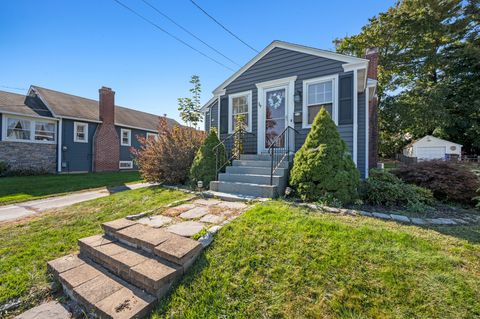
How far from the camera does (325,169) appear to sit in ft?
14.5

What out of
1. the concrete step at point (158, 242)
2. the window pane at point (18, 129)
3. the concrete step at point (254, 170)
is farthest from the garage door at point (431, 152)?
the window pane at point (18, 129)

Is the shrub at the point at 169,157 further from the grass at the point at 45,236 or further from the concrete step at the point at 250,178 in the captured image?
the concrete step at the point at 250,178

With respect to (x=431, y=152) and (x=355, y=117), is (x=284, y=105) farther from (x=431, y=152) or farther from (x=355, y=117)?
(x=431, y=152)

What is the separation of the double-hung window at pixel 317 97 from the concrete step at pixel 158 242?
5.34 m

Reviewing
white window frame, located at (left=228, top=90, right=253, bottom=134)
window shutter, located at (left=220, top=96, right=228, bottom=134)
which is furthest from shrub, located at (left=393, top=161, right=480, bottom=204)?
window shutter, located at (left=220, top=96, right=228, bottom=134)

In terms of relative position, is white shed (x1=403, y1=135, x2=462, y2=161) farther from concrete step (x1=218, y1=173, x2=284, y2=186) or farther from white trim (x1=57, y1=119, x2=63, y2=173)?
white trim (x1=57, y1=119, x2=63, y2=173)

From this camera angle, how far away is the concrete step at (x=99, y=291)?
2.09 m

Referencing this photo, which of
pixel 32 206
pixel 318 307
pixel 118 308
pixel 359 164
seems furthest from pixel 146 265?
pixel 359 164

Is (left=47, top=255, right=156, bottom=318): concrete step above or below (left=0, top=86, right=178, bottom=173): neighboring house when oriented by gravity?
below

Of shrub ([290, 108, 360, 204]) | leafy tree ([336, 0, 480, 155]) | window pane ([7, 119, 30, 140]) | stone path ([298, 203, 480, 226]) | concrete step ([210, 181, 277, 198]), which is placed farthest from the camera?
leafy tree ([336, 0, 480, 155])

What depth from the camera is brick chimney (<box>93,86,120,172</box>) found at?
14.6m

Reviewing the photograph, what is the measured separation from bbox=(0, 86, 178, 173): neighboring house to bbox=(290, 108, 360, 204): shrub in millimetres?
9011

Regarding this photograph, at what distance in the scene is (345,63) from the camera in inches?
245

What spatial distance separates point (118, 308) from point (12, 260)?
212 cm
